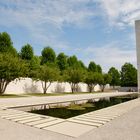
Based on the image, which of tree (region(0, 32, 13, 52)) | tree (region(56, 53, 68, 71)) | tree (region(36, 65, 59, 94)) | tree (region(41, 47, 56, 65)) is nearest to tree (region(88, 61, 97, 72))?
tree (region(56, 53, 68, 71))

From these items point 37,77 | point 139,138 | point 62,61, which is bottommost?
point 139,138

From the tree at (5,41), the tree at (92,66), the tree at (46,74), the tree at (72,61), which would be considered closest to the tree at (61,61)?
the tree at (72,61)

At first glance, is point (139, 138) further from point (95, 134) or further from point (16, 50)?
point (16, 50)

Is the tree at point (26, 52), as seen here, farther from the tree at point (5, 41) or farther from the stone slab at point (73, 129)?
the stone slab at point (73, 129)

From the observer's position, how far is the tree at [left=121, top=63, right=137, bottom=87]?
56.7 m

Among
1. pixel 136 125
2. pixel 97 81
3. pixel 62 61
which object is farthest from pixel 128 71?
pixel 136 125

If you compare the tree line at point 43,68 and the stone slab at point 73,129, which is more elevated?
the tree line at point 43,68

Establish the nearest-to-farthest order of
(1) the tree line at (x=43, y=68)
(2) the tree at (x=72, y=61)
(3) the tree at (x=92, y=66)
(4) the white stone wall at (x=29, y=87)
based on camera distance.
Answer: (1) the tree line at (x=43, y=68) < (4) the white stone wall at (x=29, y=87) < (2) the tree at (x=72, y=61) < (3) the tree at (x=92, y=66)

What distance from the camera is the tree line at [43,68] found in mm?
22922

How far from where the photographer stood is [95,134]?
17.7 ft

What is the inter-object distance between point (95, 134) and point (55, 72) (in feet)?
81.6

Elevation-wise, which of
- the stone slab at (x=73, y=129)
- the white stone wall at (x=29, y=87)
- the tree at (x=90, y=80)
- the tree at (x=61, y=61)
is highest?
the tree at (x=61, y=61)

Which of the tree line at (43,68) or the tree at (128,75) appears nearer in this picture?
the tree line at (43,68)

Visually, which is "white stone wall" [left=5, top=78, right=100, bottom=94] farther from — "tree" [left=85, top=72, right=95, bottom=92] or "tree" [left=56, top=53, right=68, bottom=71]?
"tree" [left=85, top=72, right=95, bottom=92]
